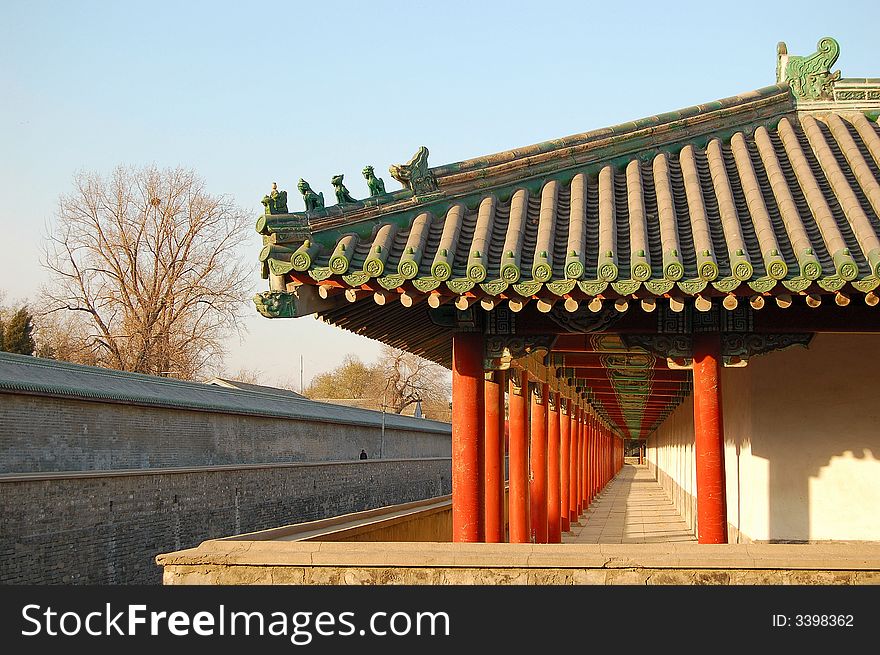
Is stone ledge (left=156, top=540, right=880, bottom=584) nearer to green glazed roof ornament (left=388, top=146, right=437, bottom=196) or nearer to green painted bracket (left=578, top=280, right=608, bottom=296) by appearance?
green painted bracket (left=578, top=280, right=608, bottom=296)

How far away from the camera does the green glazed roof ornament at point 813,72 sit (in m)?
9.09

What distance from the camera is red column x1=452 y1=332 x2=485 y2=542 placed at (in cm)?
734

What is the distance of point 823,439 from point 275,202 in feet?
17.6

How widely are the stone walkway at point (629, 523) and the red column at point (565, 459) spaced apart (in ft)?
1.03

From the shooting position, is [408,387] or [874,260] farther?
[408,387]

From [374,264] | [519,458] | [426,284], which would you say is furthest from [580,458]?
[374,264]

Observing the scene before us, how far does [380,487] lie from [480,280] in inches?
948

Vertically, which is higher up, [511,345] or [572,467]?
[511,345]

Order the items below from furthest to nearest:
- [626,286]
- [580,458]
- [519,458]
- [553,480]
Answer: [580,458]
[553,480]
[519,458]
[626,286]

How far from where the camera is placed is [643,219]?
7.05 meters

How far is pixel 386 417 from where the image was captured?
38531mm

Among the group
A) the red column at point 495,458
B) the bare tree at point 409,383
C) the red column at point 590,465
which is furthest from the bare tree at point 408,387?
the red column at point 495,458

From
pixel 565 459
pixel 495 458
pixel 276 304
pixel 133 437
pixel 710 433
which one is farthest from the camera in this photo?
pixel 565 459

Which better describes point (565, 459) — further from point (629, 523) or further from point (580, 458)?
point (580, 458)
